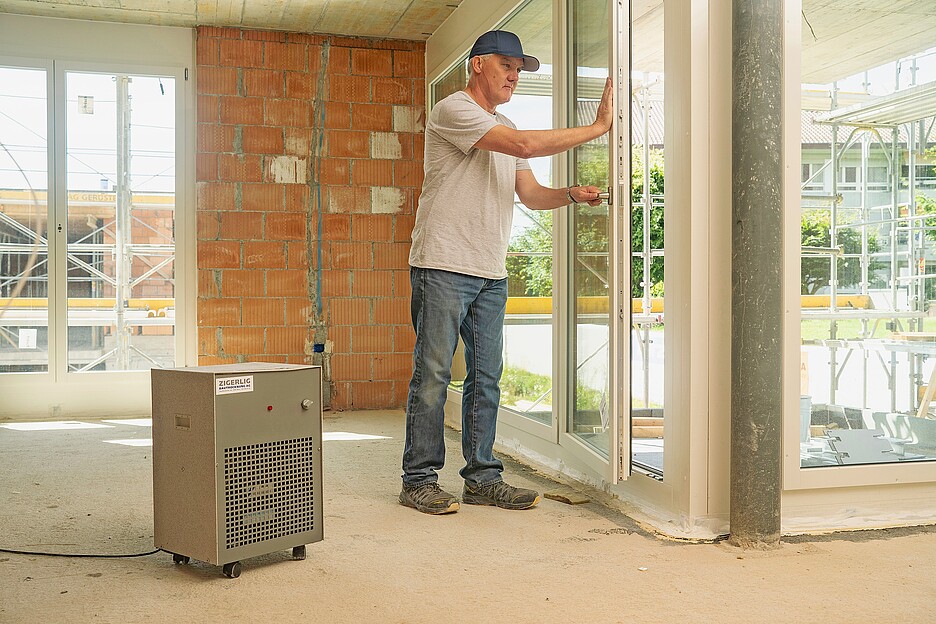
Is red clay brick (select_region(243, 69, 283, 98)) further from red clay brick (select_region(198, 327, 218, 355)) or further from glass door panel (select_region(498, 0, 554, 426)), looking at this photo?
glass door panel (select_region(498, 0, 554, 426))

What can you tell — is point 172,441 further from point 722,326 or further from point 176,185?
point 176,185

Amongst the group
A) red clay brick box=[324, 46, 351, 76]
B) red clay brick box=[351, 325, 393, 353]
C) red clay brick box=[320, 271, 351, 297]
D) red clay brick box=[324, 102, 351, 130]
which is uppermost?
red clay brick box=[324, 46, 351, 76]

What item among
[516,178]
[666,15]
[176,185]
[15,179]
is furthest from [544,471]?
[15,179]

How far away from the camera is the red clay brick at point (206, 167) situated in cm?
532

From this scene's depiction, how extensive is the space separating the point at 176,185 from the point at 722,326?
155 inches

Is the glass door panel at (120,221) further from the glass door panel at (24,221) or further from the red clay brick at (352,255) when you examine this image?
the red clay brick at (352,255)

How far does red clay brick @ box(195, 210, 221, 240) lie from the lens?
17.4 ft

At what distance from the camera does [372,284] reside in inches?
219

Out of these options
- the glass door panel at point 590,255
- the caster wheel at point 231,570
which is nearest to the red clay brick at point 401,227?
the glass door panel at point 590,255

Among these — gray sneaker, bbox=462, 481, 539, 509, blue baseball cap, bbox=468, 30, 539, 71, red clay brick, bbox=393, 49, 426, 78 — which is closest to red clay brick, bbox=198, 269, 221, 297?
red clay brick, bbox=393, 49, 426, 78

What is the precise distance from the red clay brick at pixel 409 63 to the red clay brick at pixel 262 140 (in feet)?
2.90

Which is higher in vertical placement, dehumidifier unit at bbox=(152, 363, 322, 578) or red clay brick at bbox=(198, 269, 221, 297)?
red clay brick at bbox=(198, 269, 221, 297)

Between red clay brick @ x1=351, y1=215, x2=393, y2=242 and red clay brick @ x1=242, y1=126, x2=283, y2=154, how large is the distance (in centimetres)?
66

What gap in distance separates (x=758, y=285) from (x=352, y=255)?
Answer: 11.6 feet
